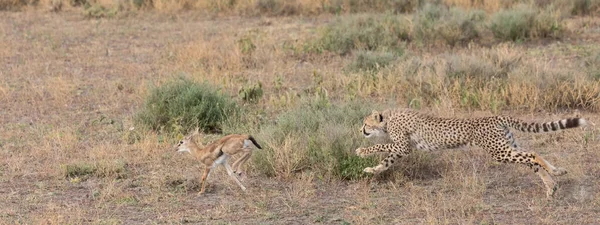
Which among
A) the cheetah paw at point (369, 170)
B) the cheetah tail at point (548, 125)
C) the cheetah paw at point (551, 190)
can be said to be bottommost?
the cheetah paw at point (551, 190)

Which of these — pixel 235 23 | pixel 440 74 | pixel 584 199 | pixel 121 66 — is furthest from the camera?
pixel 235 23

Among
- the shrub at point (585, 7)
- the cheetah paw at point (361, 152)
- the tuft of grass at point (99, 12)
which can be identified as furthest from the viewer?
the tuft of grass at point (99, 12)

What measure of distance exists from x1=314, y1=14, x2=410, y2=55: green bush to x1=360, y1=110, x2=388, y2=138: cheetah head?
6499 mm

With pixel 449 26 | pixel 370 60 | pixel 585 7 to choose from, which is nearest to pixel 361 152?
pixel 370 60

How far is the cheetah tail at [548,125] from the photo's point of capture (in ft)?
28.2

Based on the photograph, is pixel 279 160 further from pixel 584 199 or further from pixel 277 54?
pixel 277 54

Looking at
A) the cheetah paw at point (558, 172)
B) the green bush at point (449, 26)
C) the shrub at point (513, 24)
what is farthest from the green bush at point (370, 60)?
the cheetah paw at point (558, 172)

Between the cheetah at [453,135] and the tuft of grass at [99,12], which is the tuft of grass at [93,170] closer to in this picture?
the cheetah at [453,135]

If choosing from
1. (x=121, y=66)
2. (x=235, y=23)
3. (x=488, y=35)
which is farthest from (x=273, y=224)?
(x=235, y=23)

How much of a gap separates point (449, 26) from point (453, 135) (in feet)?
28.5

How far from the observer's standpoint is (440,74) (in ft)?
44.7

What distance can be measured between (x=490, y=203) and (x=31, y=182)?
14.5 ft

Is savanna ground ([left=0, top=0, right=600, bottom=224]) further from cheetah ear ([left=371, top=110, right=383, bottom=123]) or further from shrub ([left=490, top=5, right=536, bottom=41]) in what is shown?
cheetah ear ([left=371, top=110, right=383, bottom=123])

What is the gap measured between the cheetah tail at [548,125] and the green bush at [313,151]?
143cm
